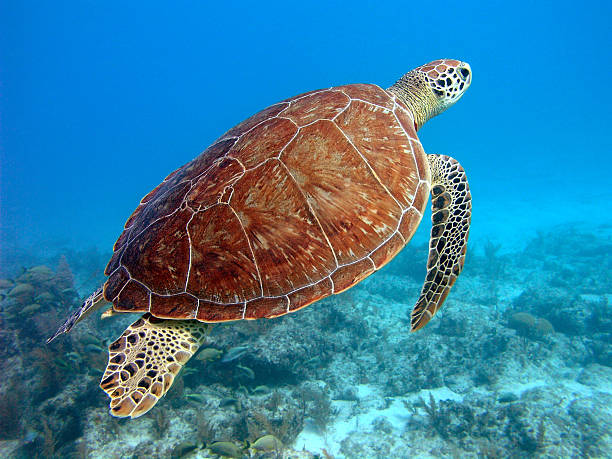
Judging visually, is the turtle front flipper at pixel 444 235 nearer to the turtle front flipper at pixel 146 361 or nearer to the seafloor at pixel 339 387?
the turtle front flipper at pixel 146 361

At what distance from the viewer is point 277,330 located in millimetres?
6148

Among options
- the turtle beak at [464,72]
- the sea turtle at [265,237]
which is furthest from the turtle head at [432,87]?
the sea turtle at [265,237]

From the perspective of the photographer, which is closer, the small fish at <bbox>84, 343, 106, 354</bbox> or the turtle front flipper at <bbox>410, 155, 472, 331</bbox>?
the turtle front flipper at <bbox>410, 155, 472, 331</bbox>

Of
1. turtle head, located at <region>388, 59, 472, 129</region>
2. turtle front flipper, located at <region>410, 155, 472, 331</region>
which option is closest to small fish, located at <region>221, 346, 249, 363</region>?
turtle front flipper, located at <region>410, 155, 472, 331</region>

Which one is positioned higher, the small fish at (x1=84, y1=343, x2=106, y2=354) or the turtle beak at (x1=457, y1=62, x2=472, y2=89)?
the turtle beak at (x1=457, y1=62, x2=472, y2=89)

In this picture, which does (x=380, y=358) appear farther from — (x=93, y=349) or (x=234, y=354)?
(x=93, y=349)

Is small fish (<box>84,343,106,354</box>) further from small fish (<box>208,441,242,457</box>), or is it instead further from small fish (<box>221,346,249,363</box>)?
small fish (<box>208,441,242,457</box>)

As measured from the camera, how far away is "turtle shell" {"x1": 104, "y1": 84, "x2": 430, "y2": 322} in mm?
2262

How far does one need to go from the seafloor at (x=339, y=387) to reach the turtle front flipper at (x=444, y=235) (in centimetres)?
308

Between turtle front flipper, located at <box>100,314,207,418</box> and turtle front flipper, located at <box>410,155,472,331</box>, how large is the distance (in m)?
2.04

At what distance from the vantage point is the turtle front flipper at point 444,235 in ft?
9.12

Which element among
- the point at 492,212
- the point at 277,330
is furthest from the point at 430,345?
the point at 492,212

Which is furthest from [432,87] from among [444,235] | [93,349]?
[93,349]

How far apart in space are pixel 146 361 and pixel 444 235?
3007 mm
